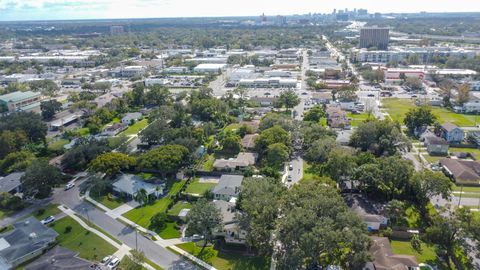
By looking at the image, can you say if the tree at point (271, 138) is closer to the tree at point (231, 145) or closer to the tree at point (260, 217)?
the tree at point (231, 145)

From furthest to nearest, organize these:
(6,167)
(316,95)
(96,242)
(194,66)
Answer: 1. (194,66)
2. (316,95)
3. (6,167)
4. (96,242)

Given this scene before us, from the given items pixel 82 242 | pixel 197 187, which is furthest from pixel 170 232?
pixel 197 187

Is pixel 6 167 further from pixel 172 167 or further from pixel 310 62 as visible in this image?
pixel 310 62

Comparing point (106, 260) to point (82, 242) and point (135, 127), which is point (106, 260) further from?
A: point (135, 127)

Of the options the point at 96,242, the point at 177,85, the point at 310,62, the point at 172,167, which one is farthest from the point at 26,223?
the point at 310,62

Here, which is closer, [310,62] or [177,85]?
[177,85]

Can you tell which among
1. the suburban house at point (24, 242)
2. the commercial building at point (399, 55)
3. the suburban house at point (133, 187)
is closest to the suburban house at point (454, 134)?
the suburban house at point (133, 187)

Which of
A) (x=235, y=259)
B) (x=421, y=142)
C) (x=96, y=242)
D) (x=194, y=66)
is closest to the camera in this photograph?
(x=235, y=259)

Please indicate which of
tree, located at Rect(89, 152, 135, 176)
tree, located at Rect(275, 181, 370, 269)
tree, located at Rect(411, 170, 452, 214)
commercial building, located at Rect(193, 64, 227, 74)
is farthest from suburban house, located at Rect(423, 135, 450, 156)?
commercial building, located at Rect(193, 64, 227, 74)
